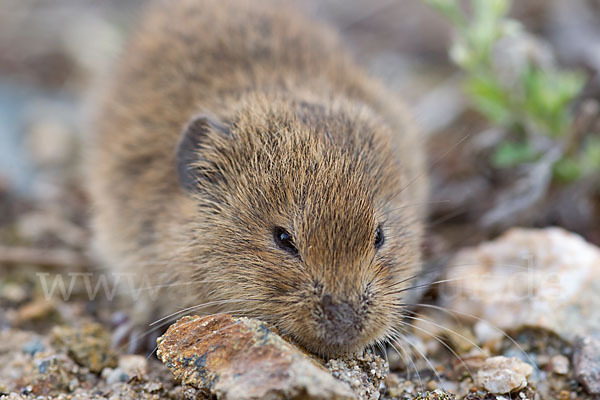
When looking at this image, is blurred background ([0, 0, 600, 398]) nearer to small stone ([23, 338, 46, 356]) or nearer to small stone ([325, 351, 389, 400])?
small stone ([23, 338, 46, 356])

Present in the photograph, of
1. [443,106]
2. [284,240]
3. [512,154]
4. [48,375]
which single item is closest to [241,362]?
[284,240]

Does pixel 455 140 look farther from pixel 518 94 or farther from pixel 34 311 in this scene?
pixel 34 311

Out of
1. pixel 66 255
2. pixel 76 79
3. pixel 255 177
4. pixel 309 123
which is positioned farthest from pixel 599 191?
pixel 76 79

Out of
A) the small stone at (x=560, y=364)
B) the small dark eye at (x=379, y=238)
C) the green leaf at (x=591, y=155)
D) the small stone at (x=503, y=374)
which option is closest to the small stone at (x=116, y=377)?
the small dark eye at (x=379, y=238)

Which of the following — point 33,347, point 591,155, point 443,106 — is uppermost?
point 443,106

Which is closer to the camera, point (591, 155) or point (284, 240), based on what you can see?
point (284, 240)

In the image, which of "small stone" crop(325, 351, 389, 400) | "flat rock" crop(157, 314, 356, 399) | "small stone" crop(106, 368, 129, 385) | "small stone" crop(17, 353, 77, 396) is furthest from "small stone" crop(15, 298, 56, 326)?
"small stone" crop(325, 351, 389, 400)

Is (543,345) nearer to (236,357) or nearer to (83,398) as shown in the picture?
(236,357)
